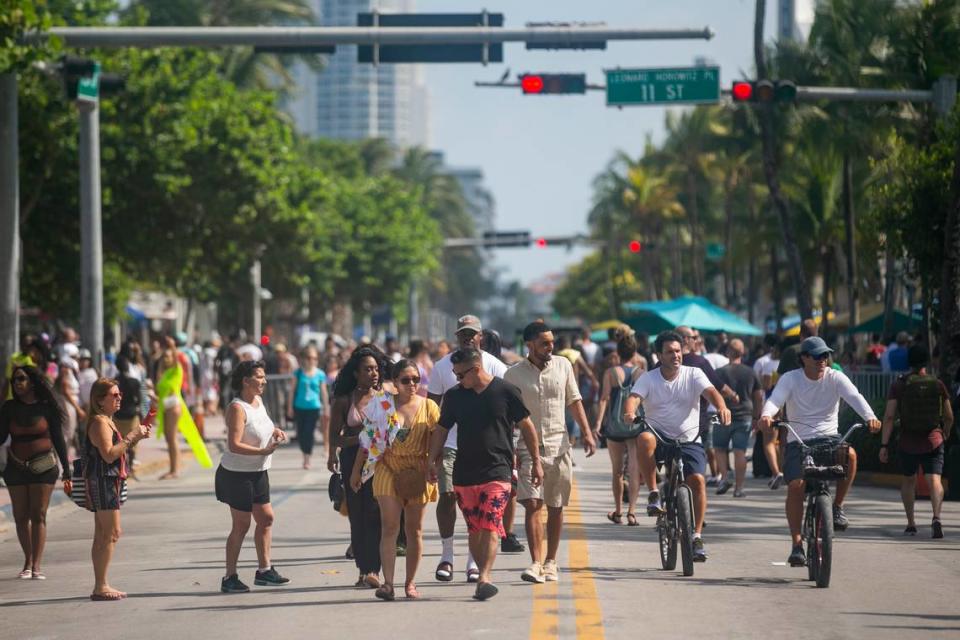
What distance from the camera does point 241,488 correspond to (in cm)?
1137

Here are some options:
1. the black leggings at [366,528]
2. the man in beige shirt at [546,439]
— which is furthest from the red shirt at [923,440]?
the black leggings at [366,528]

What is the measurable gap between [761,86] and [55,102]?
15.3m

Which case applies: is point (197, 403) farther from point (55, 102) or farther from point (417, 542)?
point (417, 542)

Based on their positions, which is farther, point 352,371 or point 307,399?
point 307,399

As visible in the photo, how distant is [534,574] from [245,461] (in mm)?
2144

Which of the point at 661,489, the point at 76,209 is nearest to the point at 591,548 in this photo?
the point at 661,489

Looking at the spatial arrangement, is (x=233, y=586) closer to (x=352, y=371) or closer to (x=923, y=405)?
(x=352, y=371)

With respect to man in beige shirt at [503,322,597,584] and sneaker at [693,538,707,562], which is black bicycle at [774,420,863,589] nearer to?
sneaker at [693,538,707,562]

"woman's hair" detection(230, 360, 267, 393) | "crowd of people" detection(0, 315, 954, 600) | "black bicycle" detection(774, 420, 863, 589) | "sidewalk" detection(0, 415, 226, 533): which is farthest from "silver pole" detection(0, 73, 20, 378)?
"black bicycle" detection(774, 420, 863, 589)

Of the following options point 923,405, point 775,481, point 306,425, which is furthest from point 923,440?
point 306,425

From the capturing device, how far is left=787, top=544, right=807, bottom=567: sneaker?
12.2 m

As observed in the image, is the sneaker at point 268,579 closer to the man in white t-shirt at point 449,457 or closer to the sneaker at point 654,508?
the man in white t-shirt at point 449,457

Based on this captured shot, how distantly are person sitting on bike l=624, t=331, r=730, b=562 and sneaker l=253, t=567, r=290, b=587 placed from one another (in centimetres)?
282

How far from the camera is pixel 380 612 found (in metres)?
10.3
